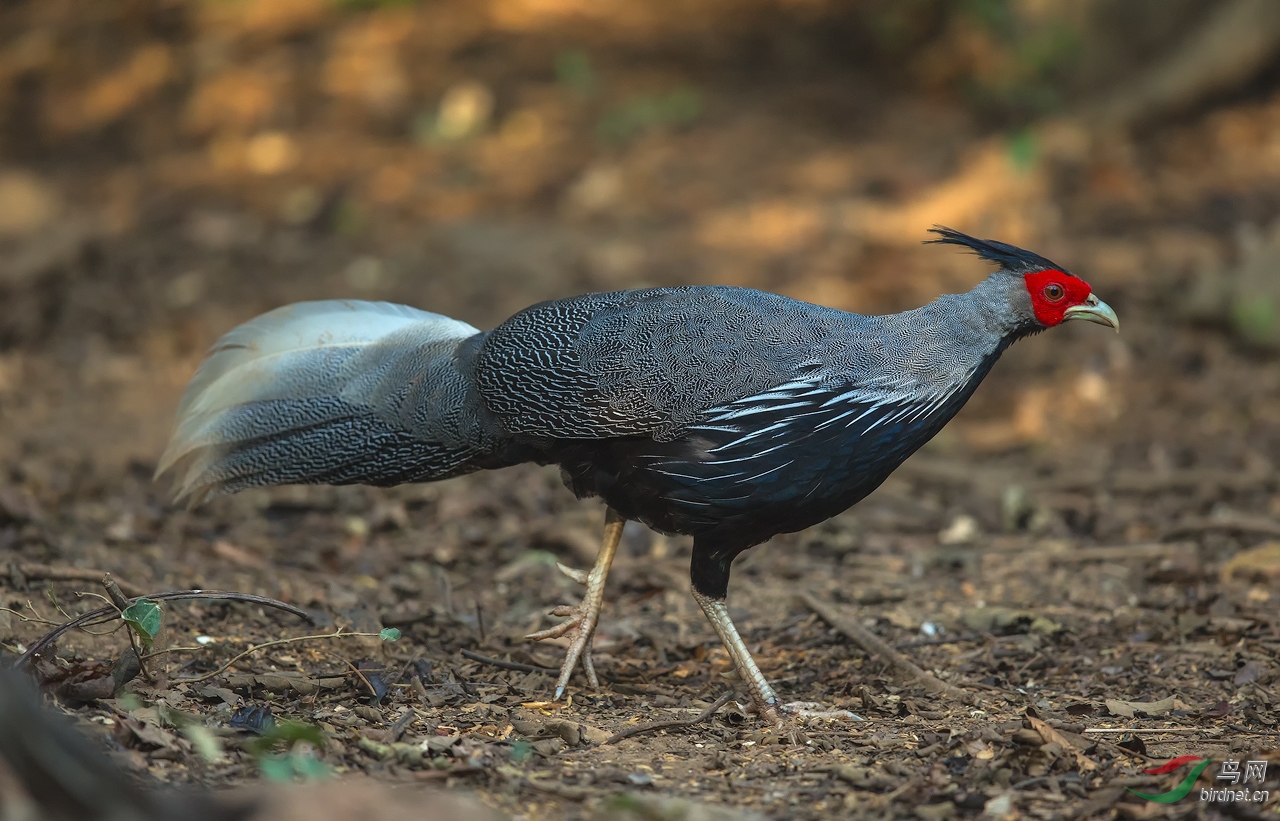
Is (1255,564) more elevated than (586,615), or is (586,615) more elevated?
(1255,564)

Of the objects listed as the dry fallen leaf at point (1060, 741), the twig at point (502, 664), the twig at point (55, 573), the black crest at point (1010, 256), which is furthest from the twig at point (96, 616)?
the black crest at point (1010, 256)

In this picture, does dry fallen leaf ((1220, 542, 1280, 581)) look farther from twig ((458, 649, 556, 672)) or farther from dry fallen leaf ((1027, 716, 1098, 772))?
twig ((458, 649, 556, 672))

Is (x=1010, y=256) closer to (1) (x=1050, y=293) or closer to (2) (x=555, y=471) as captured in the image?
(1) (x=1050, y=293)

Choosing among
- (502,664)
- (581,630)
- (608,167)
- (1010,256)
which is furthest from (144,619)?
(608,167)

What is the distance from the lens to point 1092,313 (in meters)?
4.40

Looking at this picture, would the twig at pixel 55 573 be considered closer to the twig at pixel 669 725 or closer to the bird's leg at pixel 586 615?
the bird's leg at pixel 586 615

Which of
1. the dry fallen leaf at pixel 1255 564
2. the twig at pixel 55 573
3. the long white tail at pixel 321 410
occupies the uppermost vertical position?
the long white tail at pixel 321 410

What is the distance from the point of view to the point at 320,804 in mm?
2418

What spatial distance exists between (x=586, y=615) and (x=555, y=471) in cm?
282

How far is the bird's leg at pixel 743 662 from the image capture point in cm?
416

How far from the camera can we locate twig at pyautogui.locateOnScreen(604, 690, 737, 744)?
385 centimetres

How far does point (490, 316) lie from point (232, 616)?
446 cm

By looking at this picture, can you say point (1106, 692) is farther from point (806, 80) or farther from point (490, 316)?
point (806, 80)

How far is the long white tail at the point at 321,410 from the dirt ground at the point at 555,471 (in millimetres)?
569
